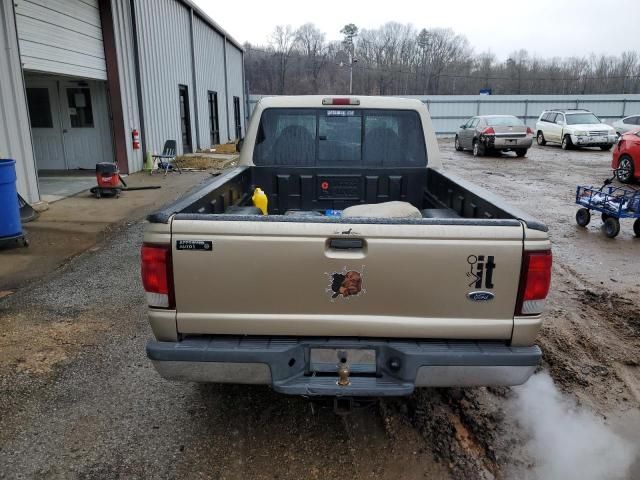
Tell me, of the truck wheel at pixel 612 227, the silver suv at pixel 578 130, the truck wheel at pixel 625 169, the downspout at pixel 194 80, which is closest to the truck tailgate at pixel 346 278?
the truck wheel at pixel 612 227

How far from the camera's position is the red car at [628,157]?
43.0 feet

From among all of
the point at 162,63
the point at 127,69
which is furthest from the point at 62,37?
the point at 162,63

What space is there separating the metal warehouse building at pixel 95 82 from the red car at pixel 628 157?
10.1m

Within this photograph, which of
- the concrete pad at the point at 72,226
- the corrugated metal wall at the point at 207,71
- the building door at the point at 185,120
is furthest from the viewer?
the corrugated metal wall at the point at 207,71

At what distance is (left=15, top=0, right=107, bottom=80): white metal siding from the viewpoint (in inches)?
397

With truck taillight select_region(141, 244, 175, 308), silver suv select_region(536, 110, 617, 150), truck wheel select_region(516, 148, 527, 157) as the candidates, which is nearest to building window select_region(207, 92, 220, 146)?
truck wheel select_region(516, 148, 527, 157)

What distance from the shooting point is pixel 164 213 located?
8.84 feet

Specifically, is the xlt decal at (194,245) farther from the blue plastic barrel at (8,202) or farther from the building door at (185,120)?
the building door at (185,120)

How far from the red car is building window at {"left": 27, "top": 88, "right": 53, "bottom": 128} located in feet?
50.5

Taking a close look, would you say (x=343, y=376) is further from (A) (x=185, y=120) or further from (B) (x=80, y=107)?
(A) (x=185, y=120)

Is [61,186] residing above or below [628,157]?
below

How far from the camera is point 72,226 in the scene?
8.95 meters

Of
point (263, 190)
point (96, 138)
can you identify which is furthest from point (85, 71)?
point (263, 190)

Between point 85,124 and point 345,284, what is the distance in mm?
14187
